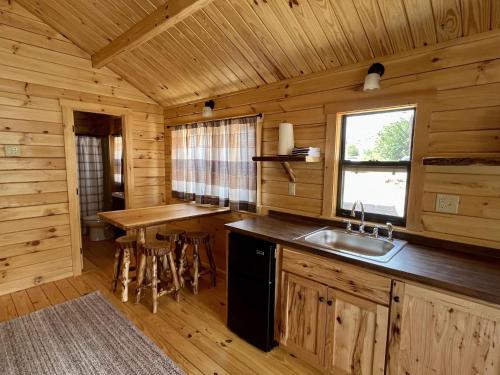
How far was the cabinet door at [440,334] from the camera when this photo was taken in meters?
1.23

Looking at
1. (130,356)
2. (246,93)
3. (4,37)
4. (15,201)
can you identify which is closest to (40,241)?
(15,201)

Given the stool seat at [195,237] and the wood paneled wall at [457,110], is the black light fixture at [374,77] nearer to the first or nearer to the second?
the wood paneled wall at [457,110]

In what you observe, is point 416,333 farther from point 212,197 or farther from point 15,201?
point 15,201

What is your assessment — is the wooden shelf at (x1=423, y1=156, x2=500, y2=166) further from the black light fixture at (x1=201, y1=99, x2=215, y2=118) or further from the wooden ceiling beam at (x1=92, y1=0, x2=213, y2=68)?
the black light fixture at (x1=201, y1=99, x2=215, y2=118)

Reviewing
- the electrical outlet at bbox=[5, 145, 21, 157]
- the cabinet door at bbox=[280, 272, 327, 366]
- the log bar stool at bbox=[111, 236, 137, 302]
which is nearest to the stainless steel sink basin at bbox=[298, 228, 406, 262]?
the cabinet door at bbox=[280, 272, 327, 366]

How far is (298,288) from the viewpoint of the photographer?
→ 188 centimetres

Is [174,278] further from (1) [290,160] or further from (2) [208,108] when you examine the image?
(2) [208,108]

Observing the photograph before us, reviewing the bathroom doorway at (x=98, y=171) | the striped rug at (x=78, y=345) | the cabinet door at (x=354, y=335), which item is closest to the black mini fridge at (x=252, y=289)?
the cabinet door at (x=354, y=335)

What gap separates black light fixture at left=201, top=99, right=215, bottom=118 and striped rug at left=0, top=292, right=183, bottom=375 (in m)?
2.32

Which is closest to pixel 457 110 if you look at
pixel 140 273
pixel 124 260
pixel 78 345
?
pixel 140 273

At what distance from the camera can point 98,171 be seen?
4.96 m

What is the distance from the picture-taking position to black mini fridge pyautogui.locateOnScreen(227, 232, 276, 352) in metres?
1.98

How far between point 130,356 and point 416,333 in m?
1.93

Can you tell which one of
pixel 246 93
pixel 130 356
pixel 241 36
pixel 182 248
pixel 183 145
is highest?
pixel 241 36
